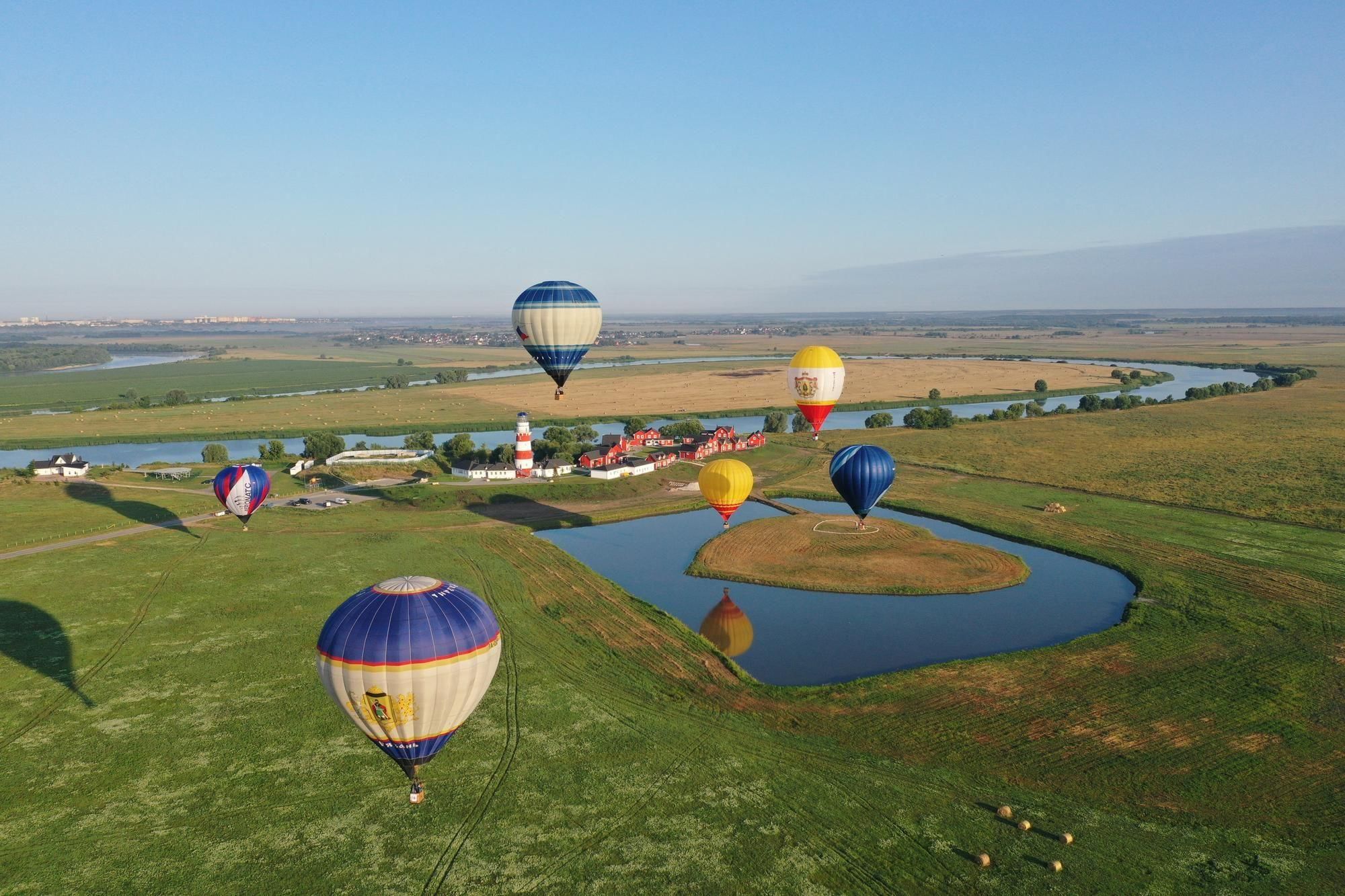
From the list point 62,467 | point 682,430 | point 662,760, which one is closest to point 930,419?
point 682,430

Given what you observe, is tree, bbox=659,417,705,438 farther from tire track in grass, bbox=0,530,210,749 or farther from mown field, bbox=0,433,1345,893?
tire track in grass, bbox=0,530,210,749

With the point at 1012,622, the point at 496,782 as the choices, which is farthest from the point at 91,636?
the point at 1012,622

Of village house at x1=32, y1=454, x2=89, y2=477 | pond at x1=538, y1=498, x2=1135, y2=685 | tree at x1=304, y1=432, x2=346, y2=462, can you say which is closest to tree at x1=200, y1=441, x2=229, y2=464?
tree at x1=304, y1=432, x2=346, y2=462

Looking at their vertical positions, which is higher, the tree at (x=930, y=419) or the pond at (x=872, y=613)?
the tree at (x=930, y=419)

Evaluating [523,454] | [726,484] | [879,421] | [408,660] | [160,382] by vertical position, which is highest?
[160,382]

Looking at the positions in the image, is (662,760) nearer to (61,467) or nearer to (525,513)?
(525,513)

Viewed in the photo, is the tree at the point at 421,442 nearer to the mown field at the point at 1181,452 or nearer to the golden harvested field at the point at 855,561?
the mown field at the point at 1181,452

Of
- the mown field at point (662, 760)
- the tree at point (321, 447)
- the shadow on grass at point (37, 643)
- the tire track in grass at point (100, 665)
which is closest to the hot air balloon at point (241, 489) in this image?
the tire track in grass at point (100, 665)
